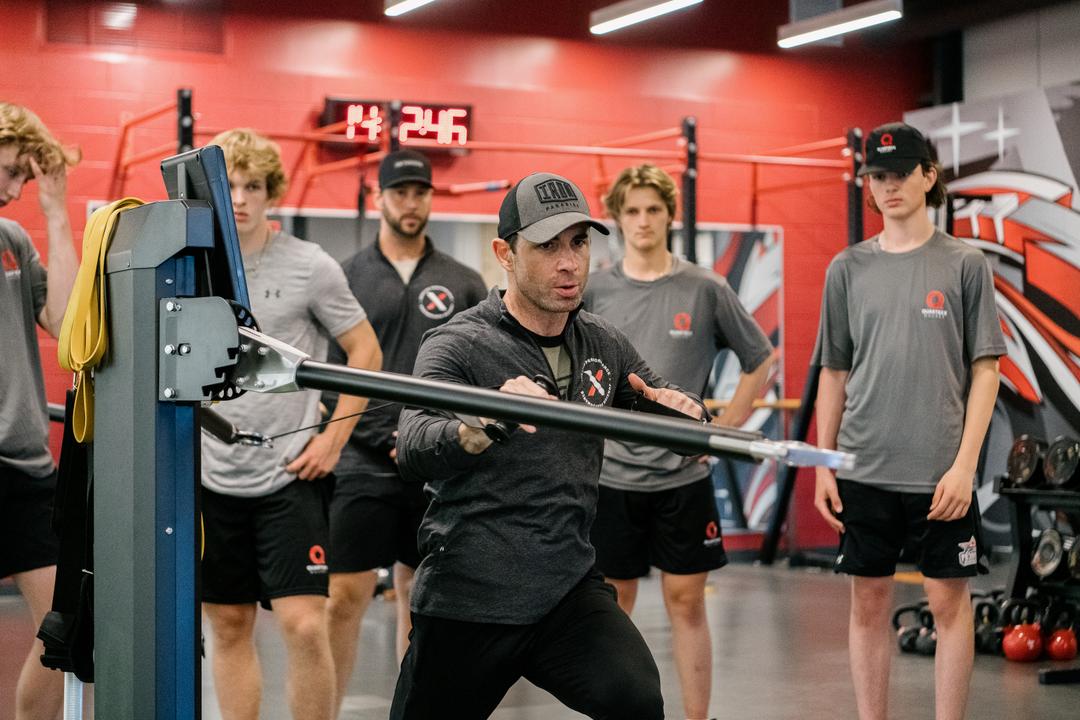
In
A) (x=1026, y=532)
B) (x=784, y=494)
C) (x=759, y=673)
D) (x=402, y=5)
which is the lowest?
(x=759, y=673)

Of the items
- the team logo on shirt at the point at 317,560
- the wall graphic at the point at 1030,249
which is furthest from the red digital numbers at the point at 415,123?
the team logo on shirt at the point at 317,560

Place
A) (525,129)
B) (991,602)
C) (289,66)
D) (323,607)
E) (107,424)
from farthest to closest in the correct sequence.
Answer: (525,129) → (289,66) → (991,602) → (323,607) → (107,424)

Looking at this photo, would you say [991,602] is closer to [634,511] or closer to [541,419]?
[634,511]

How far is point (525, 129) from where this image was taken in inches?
346

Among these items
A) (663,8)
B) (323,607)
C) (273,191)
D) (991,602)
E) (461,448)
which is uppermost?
(663,8)

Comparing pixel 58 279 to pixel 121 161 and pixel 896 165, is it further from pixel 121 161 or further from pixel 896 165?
pixel 121 161

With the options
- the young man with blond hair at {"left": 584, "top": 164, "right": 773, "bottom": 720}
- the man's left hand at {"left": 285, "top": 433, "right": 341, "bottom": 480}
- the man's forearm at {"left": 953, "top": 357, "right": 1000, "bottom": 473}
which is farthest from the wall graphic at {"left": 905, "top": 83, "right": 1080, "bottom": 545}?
the man's left hand at {"left": 285, "top": 433, "right": 341, "bottom": 480}

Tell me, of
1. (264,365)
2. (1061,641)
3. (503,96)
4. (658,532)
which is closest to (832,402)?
(658,532)

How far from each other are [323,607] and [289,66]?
5650mm

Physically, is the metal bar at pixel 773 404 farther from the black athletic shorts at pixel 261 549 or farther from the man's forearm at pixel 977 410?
the black athletic shorts at pixel 261 549

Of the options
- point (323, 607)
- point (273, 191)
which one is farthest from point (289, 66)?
point (323, 607)

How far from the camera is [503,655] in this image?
229 cm

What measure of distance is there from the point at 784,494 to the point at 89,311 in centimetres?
728

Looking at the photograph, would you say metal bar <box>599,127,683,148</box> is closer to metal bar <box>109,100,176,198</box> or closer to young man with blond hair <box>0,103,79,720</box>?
metal bar <box>109,100,176,198</box>
